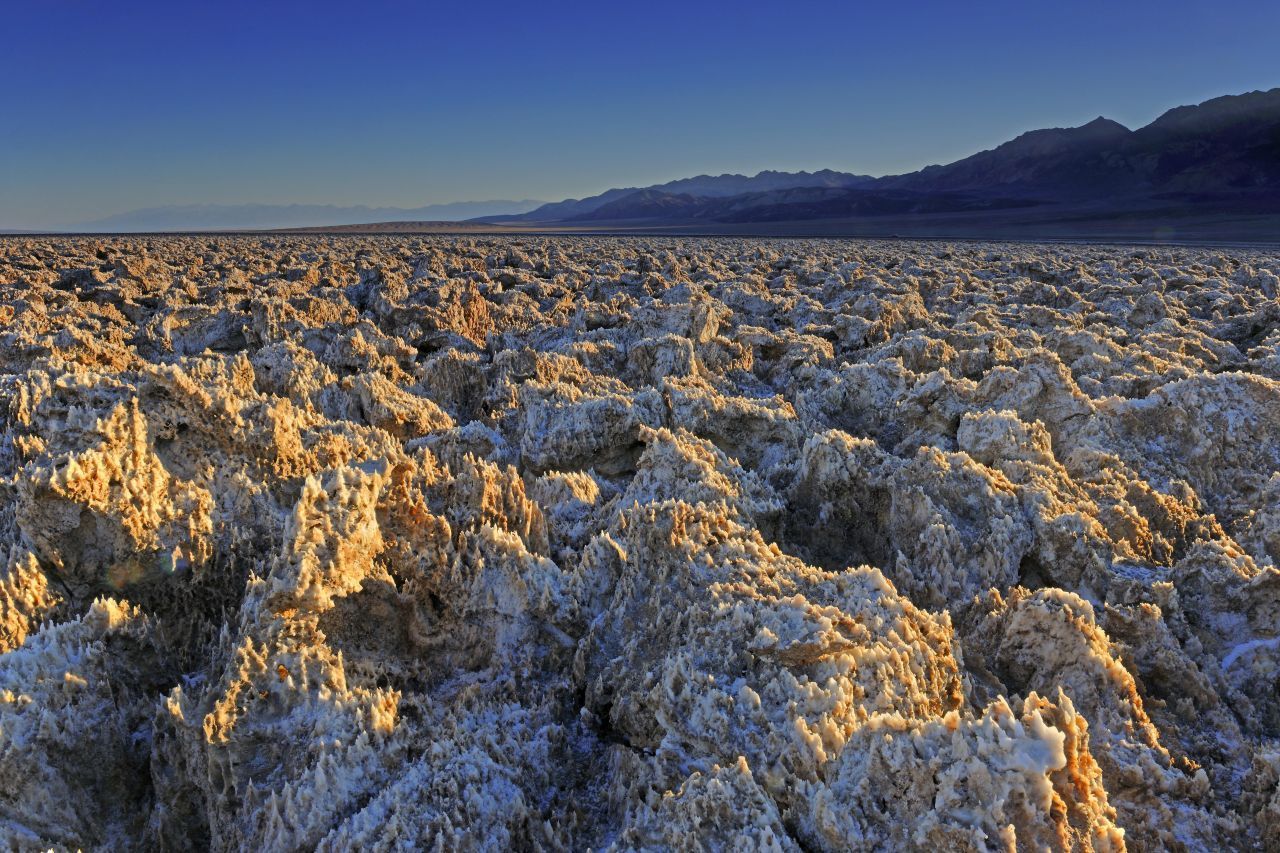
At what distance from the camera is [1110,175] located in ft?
409

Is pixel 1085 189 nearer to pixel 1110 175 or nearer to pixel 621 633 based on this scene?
pixel 1110 175

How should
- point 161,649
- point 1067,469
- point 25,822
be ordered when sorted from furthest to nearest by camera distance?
1. point 1067,469
2. point 161,649
3. point 25,822

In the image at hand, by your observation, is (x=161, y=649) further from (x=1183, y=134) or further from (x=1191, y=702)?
(x=1183, y=134)

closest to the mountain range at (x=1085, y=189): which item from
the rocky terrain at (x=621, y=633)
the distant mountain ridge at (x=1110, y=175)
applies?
the distant mountain ridge at (x=1110, y=175)

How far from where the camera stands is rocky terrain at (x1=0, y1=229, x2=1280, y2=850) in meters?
2.08

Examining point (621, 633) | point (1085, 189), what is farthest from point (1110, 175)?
point (621, 633)

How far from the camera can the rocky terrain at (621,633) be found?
2082 millimetres

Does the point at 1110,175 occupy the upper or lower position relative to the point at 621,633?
upper

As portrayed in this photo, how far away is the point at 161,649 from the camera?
2789 mm

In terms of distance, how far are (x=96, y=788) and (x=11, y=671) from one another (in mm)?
444

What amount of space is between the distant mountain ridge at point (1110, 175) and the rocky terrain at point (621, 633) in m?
93.8

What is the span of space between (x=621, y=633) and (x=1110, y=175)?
486ft

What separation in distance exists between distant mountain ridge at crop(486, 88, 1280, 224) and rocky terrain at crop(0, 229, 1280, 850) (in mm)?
93805

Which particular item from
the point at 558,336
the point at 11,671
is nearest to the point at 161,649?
the point at 11,671
